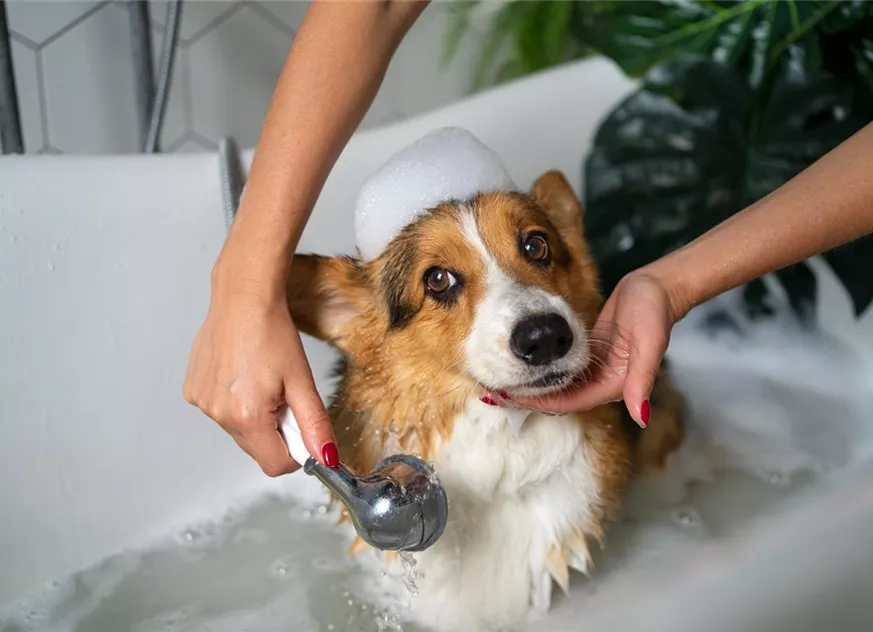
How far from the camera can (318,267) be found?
1.25m

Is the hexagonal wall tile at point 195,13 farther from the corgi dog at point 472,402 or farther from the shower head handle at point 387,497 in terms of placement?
the shower head handle at point 387,497

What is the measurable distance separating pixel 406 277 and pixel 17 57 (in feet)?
3.78

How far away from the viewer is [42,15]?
1834 millimetres

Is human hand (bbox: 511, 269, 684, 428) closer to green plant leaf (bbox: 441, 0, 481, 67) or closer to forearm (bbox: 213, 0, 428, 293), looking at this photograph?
forearm (bbox: 213, 0, 428, 293)

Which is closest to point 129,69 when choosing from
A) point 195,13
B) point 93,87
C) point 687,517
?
point 93,87

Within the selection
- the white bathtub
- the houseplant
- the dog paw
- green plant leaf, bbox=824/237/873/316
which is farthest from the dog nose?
green plant leaf, bbox=824/237/873/316

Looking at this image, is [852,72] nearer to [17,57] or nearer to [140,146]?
[140,146]

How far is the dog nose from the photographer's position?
41.0 inches

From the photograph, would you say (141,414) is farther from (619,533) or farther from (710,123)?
(710,123)

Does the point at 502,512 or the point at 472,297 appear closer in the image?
the point at 472,297

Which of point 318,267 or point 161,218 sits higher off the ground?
point 318,267

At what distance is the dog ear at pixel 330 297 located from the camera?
1.23m

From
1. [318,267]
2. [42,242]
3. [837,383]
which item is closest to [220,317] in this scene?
[318,267]

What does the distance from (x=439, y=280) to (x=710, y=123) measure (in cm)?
102
